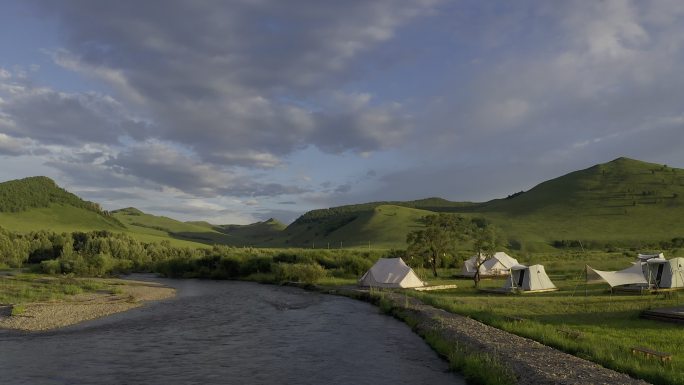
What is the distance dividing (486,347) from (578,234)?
412 ft

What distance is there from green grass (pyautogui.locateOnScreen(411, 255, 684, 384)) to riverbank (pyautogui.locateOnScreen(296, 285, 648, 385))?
27.9 inches

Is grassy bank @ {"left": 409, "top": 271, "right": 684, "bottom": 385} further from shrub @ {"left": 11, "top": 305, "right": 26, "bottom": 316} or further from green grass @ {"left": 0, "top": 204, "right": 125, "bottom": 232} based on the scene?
green grass @ {"left": 0, "top": 204, "right": 125, "bottom": 232}

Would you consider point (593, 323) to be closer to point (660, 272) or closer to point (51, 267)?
point (660, 272)

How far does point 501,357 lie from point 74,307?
99.3ft

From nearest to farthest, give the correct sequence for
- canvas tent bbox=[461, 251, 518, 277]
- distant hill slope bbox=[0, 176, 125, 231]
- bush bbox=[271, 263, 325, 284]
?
canvas tent bbox=[461, 251, 518, 277] < bush bbox=[271, 263, 325, 284] < distant hill slope bbox=[0, 176, 125, 231]

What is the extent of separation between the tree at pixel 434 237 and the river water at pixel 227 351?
99.3 feet

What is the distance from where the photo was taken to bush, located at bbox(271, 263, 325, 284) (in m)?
62.8

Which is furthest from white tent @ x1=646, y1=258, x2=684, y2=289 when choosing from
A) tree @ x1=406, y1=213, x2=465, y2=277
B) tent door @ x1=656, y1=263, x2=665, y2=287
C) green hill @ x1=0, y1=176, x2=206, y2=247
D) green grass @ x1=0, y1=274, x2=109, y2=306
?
green hill @ x1=0, y1=176, x2=206, y2=247

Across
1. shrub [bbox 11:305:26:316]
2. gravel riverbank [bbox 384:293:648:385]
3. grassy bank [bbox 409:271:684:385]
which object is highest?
grassy bank [bbox 409:271:684:385]

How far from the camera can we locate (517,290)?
43.1 m

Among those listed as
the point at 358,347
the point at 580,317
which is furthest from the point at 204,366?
the point at 580,317

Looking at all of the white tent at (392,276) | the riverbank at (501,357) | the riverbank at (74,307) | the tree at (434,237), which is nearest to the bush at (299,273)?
the white tent at (392,276)

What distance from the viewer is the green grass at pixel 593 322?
17312mm

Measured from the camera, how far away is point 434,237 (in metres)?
66.5
